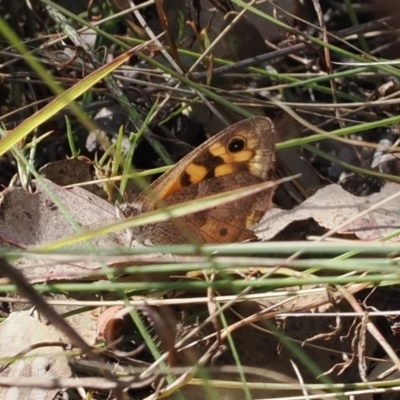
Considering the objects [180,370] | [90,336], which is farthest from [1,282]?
[180,370]

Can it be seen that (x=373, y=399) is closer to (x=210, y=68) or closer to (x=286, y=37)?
(x=210, y=68)

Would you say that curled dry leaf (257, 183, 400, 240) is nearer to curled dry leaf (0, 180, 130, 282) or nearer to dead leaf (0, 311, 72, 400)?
curled dry leaf (0, 180, 130, 282)

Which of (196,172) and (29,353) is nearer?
(29,353)

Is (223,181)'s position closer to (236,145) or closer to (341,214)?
(236,145)

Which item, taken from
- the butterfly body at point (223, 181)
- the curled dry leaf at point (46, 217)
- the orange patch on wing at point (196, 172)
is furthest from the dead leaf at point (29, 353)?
the orange patch on wing at point (196, 172)

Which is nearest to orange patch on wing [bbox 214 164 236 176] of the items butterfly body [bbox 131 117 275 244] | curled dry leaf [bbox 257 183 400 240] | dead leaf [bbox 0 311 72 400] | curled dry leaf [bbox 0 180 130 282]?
butterfly body [bbox 131 117 275 244]

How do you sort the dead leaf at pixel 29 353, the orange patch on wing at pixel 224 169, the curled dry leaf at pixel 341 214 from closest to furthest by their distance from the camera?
the dead leaf at pixel 29 353
the curled dry leaf at pixel 341 214
the orange patch on wing at pixel 224 169

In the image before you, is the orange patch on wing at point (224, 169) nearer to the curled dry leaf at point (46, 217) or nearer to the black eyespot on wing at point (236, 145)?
the black eyespot on wing at point (236, 145)

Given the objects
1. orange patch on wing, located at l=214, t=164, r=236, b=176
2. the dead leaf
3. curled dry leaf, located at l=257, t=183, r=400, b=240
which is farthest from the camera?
orange patch on wing, located at l=214, t=164, r=236, b=176

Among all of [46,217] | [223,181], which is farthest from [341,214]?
[46,217]
